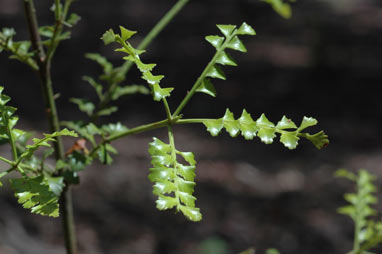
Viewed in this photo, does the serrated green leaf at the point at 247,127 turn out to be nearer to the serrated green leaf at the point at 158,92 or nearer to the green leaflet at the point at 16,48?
the serrated green leaf at the point at 158,92

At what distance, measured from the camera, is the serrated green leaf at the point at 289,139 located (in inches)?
33.0

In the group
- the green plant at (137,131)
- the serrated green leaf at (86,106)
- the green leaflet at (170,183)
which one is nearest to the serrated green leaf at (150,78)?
the green plant at (137,131)

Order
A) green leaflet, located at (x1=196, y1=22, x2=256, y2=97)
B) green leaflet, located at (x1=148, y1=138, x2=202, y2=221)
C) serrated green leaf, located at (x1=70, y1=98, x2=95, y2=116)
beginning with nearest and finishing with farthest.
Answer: green leaflet, located at (x1=148, y1=138, x2=202, y2=221)
green leaflet, located at (x1=196, y1=22, x2=256, y2=97)
serrated green leaf, located at (x1=70, y1=98, x2=95, y2=116)

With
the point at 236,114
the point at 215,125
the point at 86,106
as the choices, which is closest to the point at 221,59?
the point at 215,125

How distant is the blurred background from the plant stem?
104 inches

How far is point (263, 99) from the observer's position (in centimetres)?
605

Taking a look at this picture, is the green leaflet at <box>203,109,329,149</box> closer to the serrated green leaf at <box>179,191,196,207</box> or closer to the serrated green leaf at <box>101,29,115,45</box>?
the serrated green leaf at <box>179,191,196,207</box>

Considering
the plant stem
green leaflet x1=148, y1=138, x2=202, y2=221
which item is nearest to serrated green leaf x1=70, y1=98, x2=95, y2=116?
the plant stem

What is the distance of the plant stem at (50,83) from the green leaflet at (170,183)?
16.2 inches

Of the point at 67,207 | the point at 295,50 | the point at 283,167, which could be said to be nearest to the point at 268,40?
the point at 295,50

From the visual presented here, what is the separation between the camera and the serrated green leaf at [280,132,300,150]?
84cm

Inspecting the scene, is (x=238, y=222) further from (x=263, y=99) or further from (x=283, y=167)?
(x=263, y=99)

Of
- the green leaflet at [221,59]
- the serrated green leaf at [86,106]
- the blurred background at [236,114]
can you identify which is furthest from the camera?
the blurred background at [236,114]

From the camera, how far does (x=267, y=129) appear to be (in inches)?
33.8
